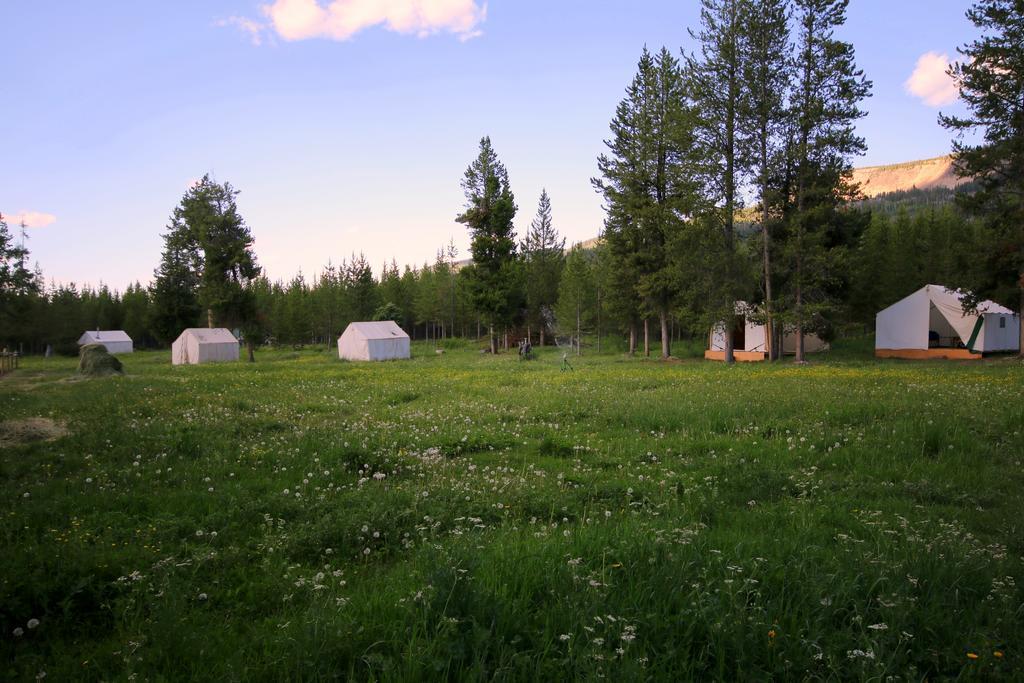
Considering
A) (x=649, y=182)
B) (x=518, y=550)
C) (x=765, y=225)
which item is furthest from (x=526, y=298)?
(x=518, y=550)

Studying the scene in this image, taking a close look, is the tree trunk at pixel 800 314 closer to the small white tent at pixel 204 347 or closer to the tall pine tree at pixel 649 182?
the tall pine tree at pixel 649 182

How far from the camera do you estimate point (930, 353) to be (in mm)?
38969

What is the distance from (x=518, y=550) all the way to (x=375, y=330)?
53290 millimetres

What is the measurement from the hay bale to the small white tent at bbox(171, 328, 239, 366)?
22887 millimetres

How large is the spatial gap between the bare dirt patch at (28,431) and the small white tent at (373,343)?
139 ft

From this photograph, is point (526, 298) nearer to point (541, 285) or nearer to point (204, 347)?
point (541, 285)

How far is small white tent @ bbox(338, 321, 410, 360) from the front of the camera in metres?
54.3

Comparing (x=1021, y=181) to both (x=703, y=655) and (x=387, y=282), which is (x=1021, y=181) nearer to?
(x=703, y=655)

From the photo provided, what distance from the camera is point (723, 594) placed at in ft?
13.3

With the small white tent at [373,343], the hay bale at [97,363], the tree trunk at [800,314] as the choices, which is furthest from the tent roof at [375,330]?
the tree trunk at [800,314]

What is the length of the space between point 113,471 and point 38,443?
117 inches

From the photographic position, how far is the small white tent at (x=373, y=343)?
178 feet

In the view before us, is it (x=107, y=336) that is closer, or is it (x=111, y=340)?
(x=111, y=340)

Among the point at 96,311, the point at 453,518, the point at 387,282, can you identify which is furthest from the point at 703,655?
the point at 96,311
